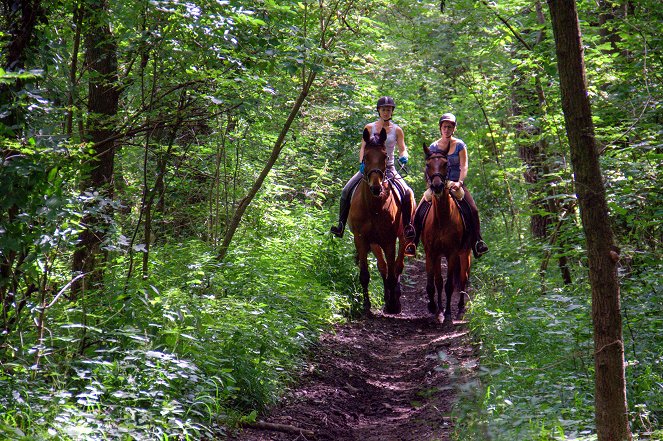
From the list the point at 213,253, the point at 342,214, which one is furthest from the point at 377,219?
the point at 213,253

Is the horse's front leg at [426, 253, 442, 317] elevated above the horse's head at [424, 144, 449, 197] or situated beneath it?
situated beneath

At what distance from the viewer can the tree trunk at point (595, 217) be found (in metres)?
4.20

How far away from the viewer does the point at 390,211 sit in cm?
1187

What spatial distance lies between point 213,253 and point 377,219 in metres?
3.41

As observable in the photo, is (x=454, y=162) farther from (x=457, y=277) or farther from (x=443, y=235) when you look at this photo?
(x=457, y=277)

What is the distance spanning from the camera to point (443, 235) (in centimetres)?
1158

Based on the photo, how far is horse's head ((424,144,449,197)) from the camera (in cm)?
1083

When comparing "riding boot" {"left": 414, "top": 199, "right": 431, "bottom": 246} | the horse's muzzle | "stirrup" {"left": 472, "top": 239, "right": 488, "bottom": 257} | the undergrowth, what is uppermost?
the horse's muzzle

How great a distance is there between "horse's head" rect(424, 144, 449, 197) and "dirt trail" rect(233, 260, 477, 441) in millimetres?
2328

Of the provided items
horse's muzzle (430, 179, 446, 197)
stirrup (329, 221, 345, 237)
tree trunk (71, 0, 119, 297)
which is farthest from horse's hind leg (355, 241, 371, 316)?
tree trunk (71, 0, 119, 297)

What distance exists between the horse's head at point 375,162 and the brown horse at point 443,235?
0.72 meters

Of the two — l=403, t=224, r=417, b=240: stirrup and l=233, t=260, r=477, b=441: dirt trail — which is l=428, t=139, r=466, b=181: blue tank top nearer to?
l=403, t=224, r=417, b=240: stirrup

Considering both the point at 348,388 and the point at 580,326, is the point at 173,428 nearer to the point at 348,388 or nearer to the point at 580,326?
the point at 348,388

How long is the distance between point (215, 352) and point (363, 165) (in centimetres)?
574
